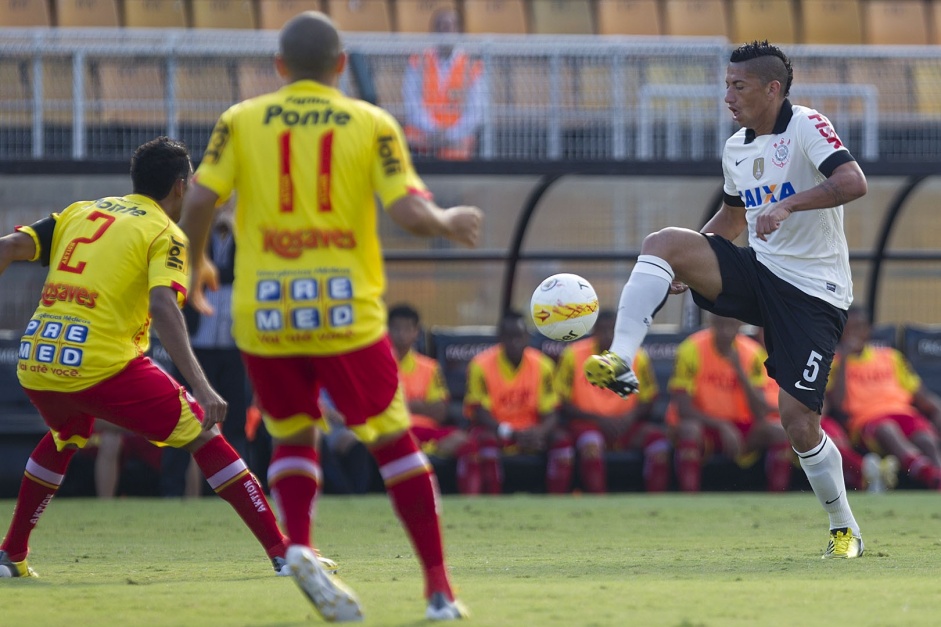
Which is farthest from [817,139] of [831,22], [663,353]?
[831,22]

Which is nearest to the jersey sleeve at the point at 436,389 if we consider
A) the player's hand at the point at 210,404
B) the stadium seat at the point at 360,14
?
the player's hand at the point at 210,404

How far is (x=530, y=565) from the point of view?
611 cm

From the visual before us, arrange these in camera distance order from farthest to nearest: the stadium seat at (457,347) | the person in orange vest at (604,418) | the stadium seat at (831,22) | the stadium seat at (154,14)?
the stadium seat at (831,22) → the stadium seat at (154,14) → the stadium seat at (457,347) → the person in orange vest at (604,418)

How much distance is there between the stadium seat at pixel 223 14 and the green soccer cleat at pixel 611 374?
37.9 ft

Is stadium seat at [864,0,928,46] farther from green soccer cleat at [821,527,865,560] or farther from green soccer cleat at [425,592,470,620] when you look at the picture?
green soccer cleat at [425,592,470,620]

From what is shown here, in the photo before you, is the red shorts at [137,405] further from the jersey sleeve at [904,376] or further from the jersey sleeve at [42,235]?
the jersey sleeve at [904,376]

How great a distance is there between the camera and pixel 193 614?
176 inches

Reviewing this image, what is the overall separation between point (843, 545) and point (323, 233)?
3.14 metres

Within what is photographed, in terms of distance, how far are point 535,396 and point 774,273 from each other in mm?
5486

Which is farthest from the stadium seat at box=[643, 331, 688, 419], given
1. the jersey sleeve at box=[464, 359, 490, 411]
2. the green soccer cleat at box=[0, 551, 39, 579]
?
the green soccer cleat at box=[0, 551, 39, 579]

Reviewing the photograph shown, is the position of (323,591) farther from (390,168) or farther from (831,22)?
(831,22)

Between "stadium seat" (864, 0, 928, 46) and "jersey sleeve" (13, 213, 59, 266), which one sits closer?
"jersey sleeve" (13, 213, 59, 266)

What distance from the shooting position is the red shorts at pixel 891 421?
1177 centimetres

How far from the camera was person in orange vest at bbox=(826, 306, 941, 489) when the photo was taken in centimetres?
1164
